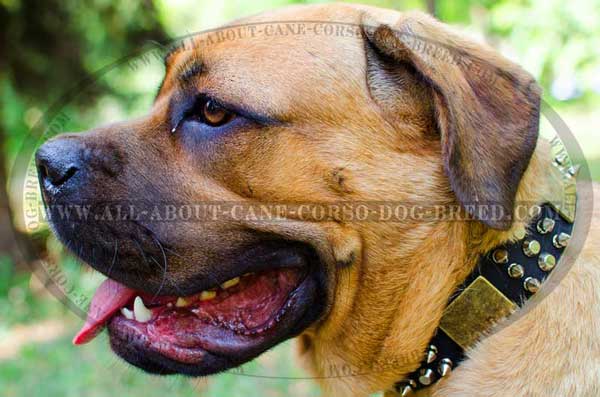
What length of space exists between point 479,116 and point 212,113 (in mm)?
1003

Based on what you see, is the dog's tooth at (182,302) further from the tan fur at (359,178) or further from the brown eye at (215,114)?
the brown eye at (215,114)

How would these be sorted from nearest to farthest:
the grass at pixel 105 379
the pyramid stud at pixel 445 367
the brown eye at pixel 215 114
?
the pyramid stud at pixel 445 367 → the brown eye at pixel 215 114 → the grass at pixel 105 379

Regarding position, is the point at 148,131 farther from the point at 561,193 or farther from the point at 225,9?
the point at 225,9

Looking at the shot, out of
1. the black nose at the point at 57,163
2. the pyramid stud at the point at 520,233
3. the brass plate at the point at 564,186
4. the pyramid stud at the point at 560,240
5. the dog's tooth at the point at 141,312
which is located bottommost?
the dog's tooth at the point at 141,312

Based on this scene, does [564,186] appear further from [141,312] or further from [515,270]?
[141,312]

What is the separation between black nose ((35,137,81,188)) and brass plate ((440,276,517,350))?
1.53m

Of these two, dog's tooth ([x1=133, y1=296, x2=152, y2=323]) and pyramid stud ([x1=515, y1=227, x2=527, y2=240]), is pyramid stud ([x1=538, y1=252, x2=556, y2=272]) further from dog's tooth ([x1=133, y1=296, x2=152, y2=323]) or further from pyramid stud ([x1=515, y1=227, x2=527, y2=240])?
dog's tooth ([x1=133, y1=296, x2=152, y2=323])

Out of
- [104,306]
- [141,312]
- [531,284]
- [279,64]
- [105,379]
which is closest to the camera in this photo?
[531,284]

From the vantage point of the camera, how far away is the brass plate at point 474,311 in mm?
2361

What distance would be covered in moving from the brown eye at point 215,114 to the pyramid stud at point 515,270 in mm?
1170

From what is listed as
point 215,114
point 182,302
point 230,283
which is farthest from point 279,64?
point 182,302

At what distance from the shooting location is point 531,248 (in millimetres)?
2355

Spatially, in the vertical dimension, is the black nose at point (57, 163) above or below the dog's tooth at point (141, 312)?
above

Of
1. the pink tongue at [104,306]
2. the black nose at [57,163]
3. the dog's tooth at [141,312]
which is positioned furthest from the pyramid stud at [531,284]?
the black nose at [57,163]
